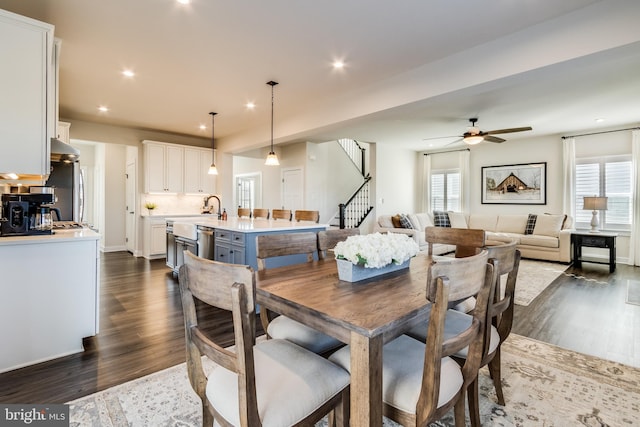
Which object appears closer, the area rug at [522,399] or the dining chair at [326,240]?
the area rug at [522,399]

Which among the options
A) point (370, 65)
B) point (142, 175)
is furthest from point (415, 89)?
point (142, 175)

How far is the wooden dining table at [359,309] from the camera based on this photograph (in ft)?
3.35

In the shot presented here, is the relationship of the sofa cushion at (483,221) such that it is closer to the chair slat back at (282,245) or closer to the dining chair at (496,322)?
the dining chair at (496,322)

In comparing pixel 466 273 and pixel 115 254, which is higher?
pixel 466 273

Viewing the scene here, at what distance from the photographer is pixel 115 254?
6.78 metres

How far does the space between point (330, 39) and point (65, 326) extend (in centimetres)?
321

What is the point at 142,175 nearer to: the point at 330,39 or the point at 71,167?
the point at 71,167

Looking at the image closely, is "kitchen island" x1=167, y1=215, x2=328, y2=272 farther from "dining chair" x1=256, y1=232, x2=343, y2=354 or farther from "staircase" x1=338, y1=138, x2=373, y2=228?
"staircase" x1=338, y1=138, x2=373, y2=228

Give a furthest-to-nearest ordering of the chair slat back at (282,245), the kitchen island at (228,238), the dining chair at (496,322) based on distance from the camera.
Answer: the kitchen island at (228,238)
the chair slat back at (282,245)
the dining chair at (496,322)

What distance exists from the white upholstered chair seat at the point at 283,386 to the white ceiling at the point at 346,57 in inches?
96.6

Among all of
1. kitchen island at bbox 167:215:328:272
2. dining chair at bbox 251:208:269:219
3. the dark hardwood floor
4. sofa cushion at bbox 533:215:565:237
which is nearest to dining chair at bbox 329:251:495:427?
the dark hardwood floor

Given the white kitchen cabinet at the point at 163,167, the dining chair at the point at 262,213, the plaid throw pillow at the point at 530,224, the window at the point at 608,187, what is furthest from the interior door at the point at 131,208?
the window at the point at 608,187

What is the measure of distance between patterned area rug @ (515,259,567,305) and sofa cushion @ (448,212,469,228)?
1.54 metres

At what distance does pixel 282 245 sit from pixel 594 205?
6.38 meters
